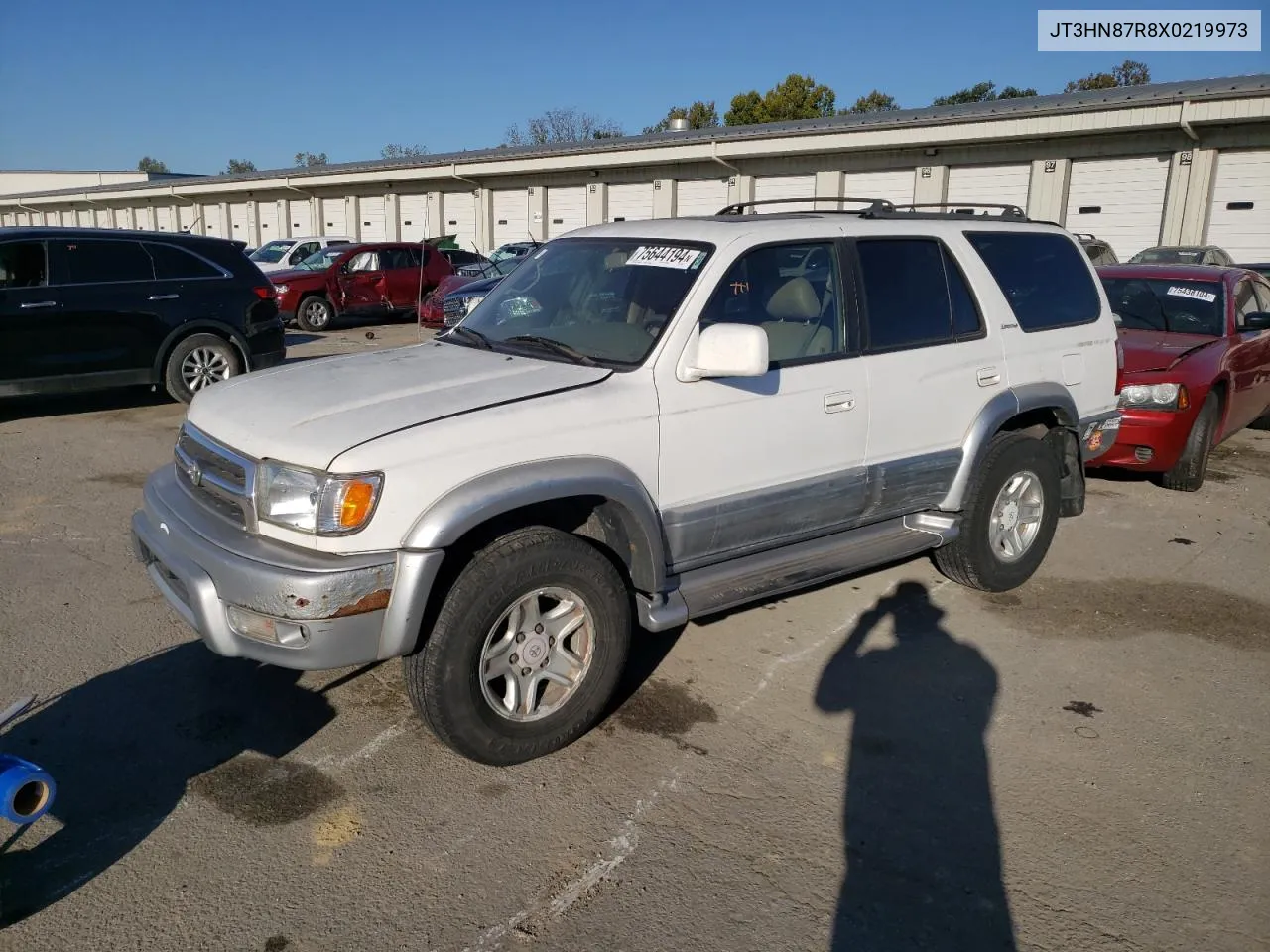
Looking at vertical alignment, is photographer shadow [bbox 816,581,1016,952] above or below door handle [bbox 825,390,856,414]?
below

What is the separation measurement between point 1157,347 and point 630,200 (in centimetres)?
2498

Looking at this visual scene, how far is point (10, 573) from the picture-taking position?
5375 millimetres

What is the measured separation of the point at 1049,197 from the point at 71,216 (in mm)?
58909

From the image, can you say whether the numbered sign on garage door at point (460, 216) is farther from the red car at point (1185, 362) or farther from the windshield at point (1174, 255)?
the red car at point (1185, 362)

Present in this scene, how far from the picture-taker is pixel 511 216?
34.4m

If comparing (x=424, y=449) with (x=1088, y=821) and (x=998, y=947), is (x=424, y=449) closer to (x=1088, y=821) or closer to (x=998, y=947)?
(x=998, y=947)

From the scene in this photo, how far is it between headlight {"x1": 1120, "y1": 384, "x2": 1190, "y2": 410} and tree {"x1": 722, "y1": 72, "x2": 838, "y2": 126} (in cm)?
5051

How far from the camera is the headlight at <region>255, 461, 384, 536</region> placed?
124 inches

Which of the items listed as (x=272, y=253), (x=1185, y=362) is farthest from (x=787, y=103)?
(x=1185, y=362)

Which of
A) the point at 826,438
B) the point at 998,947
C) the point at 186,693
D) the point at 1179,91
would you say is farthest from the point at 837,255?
the point at 1179,91

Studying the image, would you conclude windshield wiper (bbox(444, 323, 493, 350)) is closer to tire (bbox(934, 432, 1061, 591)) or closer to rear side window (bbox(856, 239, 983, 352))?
rear side window (bbox(856, 239, 983, 352))

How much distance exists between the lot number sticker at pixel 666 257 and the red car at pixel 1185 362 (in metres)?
3.89

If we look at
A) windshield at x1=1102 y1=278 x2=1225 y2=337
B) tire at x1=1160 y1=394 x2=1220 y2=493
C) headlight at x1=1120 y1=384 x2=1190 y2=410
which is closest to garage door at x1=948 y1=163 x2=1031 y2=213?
windshield at x1=1102 y1=278 x2=1225 y2=337

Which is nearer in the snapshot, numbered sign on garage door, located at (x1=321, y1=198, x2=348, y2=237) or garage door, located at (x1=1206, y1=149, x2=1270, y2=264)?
garage door, located at (x1=1206, y1=149, x2=1270, y2=264)
